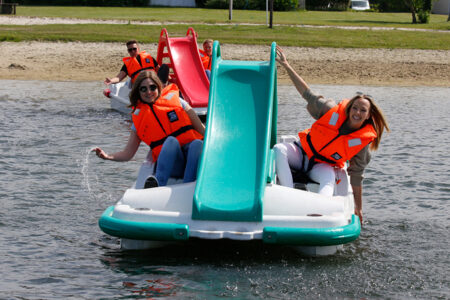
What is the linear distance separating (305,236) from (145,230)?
1.10 m

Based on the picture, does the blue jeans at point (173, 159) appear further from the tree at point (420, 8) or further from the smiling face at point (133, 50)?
the tree at point (420, 8)

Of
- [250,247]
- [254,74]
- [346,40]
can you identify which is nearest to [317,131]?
[254,74]

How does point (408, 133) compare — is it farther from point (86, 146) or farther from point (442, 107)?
point (86, 146)

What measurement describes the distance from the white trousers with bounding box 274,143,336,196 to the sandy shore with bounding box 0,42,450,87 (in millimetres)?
11016

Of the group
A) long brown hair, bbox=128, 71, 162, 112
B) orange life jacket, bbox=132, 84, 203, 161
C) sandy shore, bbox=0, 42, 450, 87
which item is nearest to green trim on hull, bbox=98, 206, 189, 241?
orange life jacket, bbox=132, 84, 203, 161

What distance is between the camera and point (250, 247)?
19.5ft

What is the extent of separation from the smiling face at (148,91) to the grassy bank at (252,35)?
1480 centimetres

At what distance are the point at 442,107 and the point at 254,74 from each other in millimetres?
8728

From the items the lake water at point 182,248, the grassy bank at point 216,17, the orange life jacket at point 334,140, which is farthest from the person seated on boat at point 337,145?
the grassy bank at point 216,17

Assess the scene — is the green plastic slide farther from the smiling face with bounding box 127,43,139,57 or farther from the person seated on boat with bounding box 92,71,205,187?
the smiling face with bounding box 127,43,139,57

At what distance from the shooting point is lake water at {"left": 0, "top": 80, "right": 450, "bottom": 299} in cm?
524

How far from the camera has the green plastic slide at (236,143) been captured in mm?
5393

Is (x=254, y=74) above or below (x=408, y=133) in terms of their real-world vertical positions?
above

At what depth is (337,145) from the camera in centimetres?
623
